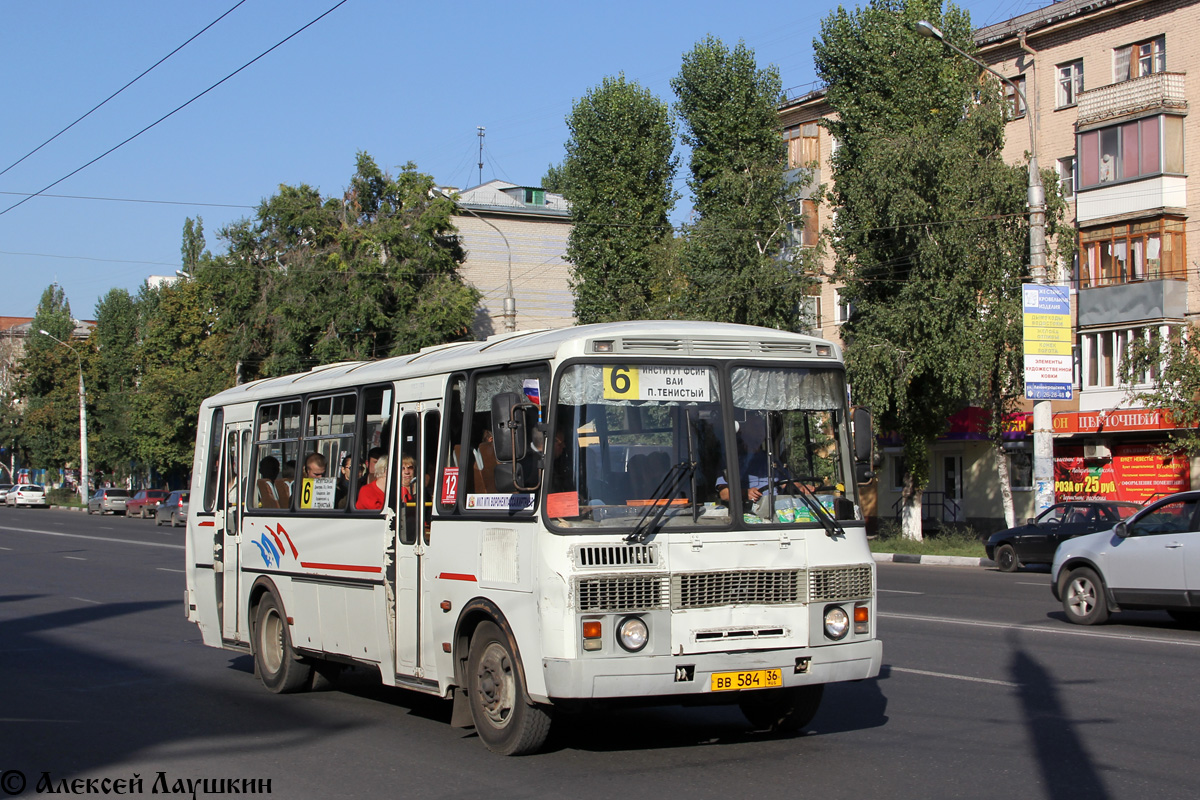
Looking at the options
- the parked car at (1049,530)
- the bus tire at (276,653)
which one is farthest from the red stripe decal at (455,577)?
the parked car at (1049,530)

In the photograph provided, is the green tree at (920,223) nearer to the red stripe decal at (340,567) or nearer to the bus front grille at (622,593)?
the red stripe decal at (340,567)

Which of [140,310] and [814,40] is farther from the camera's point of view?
[140,310]

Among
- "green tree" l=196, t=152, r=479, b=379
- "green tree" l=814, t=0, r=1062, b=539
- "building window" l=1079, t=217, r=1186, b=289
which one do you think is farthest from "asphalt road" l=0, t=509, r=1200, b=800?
"green tree" l=196, t=152, r=479, b=379

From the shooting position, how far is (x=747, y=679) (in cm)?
707

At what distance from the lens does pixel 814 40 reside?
35.3 m

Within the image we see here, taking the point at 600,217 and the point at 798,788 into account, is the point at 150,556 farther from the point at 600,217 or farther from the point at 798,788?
the point at 798,788

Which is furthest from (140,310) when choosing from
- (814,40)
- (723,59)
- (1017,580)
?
(1017,580)

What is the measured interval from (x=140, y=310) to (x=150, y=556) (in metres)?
57.3

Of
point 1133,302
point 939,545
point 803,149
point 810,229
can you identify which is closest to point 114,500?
point 810,229

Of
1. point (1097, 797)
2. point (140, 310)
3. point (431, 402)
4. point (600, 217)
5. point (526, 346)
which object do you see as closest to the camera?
point (1097, 797)

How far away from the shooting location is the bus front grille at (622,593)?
682 cm

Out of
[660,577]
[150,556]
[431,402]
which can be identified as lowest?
[150,556]

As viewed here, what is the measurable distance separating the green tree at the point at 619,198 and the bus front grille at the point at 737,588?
36949 mm

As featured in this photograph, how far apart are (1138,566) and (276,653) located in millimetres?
9318
